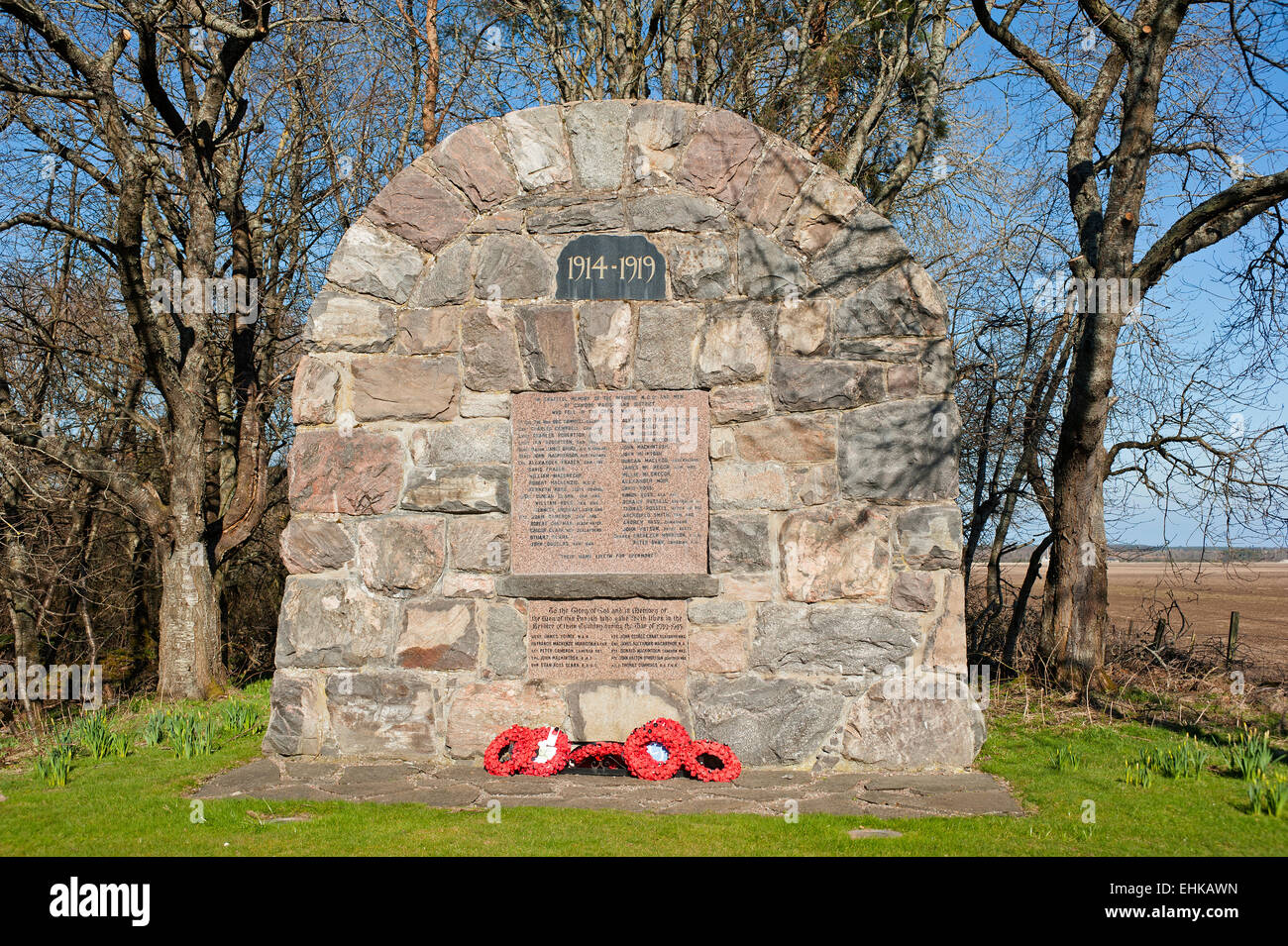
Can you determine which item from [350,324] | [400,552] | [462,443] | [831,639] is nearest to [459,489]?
[462,443]

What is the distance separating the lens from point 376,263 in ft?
18.0

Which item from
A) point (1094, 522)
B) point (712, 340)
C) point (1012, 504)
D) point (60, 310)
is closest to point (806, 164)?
point (712, 340)

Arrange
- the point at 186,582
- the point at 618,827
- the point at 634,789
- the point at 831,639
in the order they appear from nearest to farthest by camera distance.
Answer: the point at 618,827 → the point at 634,789 → the point at 831,639 → the point at 186,582

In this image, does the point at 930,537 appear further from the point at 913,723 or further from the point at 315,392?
the point at 315,392

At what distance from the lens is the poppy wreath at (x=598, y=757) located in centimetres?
509

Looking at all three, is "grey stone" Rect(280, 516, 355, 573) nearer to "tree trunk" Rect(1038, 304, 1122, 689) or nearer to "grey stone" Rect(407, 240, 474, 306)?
"grey stone" Rect(407, 240, 474, 306)

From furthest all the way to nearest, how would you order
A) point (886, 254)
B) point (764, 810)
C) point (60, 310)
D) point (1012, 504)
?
point (60, 310), point (1012, 504), point (886, 254), point (764, 810)

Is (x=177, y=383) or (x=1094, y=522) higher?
(x=177, y=383)

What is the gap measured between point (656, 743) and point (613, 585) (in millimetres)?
885

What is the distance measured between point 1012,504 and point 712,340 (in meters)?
5.14

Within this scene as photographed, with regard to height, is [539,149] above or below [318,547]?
above

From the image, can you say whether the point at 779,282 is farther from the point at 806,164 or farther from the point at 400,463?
the point at 400,463

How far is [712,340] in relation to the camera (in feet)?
17.6

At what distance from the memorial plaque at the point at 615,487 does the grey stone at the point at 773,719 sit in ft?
2.55
